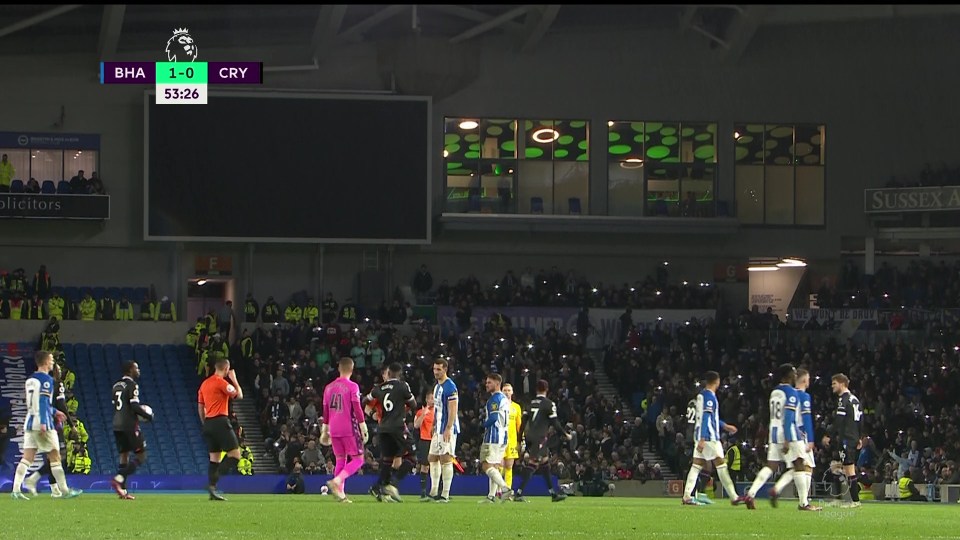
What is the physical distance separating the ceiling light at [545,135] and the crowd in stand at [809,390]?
7520 millimetres

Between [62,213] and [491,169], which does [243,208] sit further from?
[491,169]

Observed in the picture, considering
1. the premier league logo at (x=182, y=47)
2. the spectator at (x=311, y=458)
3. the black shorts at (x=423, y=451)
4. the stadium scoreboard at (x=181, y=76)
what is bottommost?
the spectator at (x=311, y=458)

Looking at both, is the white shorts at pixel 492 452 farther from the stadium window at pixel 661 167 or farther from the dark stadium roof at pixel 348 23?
the stadium window at pixel 661 167

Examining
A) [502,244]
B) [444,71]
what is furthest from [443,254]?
[444,71]

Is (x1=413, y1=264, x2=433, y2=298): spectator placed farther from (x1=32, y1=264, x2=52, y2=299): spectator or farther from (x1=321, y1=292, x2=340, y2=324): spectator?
(x1=32, y1=264, x2=52, y2=299): spectator

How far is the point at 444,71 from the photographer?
45.5 m

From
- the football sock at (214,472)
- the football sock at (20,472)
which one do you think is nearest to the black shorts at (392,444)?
the football sock at (214,472)

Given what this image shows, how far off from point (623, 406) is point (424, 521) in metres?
26.7

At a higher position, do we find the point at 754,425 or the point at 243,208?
Answer: the point at 243,208

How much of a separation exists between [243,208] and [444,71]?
7.88 meters

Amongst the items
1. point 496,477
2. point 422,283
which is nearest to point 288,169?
point 422,283

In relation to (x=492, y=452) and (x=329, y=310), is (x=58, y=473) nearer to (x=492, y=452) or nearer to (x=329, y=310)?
(x=492, y=452)

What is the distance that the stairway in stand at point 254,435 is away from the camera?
37.2 meters

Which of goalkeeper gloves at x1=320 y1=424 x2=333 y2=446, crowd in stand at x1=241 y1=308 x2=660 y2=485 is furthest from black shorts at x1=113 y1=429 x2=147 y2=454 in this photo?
crowd in stand at x1=241 y1=308 x2=660 y2=485
